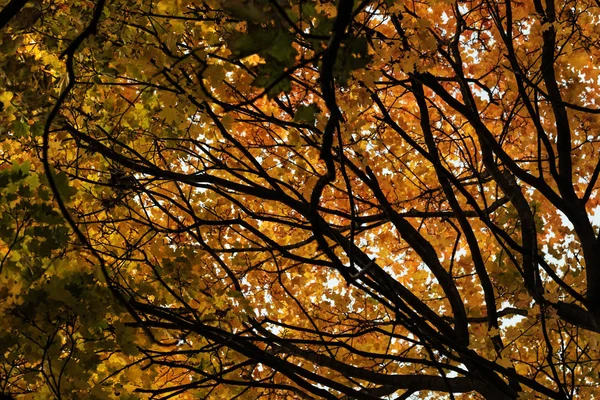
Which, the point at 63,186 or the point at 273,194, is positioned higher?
the point at 273,194

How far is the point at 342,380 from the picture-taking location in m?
4.70

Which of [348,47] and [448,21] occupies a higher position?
[448,21]

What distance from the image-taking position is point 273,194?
11.7 ft

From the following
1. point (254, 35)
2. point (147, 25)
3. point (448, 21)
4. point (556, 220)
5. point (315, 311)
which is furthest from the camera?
point (556, 220)

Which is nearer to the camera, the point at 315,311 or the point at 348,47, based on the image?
the point at 348,47

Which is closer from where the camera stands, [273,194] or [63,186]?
[63,186]

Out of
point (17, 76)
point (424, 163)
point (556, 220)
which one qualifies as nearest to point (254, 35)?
point (17, 76)

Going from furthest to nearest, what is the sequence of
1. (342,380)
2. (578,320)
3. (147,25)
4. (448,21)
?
1. (448,21)
2. (342,380)
3. (578,320)
4. (147,25)

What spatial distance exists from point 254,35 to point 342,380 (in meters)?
3.97

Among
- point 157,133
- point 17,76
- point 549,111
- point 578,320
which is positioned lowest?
point 578,320

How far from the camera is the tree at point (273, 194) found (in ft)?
7.94

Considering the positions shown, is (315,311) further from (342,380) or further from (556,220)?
(556,220)

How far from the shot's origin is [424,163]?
629cm

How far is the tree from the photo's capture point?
2420 mm
